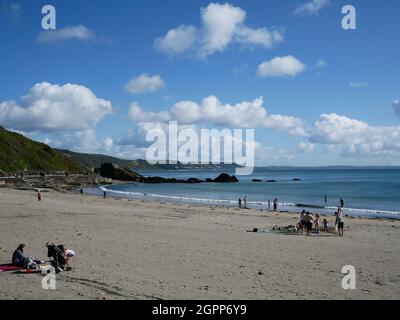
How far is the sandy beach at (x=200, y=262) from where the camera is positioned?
11.1 meters

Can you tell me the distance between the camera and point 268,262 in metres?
15.0

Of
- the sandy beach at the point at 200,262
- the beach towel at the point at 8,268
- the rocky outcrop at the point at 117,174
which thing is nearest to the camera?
the sandy beach at the point at 200,262

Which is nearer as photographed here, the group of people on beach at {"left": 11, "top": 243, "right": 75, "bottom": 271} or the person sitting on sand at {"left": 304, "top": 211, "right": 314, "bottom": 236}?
the group of people on beach at {"left": 11, "top": 243, "right": 75, "bottom": 271}

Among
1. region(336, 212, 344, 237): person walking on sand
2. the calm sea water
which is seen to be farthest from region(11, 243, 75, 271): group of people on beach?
the calm sea water

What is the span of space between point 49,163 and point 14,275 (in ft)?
375

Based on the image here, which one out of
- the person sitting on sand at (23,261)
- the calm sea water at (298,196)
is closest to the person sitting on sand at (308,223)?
the person sitting on sand at (23,261)

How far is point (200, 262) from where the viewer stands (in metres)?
14.8

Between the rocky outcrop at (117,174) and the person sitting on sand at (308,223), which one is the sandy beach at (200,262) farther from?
the rocky outcrop at (117,174)

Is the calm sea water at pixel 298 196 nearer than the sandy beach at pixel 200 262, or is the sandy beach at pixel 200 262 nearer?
the sandy beach at pixel 200 262

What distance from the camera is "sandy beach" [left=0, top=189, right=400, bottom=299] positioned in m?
11.1

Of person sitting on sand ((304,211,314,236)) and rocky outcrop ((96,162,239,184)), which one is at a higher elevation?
rocky outcrop ((96,162,239,184))

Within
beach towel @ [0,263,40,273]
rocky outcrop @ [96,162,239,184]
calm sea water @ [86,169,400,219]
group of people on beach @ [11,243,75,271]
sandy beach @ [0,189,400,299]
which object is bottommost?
calm sea water @ [86,169,400,219]

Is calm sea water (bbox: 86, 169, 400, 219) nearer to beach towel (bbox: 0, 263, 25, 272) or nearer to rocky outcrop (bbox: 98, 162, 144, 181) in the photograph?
beach towel (bbox: 0, 263, 25, 272)

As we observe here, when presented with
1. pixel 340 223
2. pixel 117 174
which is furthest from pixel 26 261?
pixel 117 174
